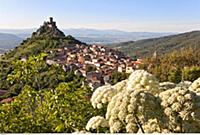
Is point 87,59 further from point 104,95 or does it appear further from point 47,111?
point 104,95

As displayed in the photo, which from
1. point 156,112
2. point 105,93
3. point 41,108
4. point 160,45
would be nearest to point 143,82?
point 105,93

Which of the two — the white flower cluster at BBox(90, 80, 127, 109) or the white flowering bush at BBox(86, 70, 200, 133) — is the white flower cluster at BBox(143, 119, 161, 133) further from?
the white flower cluster at BBox(90, 80, 127, 109)

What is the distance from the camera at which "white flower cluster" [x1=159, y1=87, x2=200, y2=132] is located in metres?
1.80

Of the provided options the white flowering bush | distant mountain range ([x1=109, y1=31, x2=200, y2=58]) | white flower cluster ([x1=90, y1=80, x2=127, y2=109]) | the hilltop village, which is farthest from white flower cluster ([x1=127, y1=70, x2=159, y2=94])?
distant mountain range ([x1=109, y1=31, x2=200, y2=58])

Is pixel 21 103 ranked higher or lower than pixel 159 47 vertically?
higher

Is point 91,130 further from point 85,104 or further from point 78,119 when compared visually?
point 85,104

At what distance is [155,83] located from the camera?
2.25 metres

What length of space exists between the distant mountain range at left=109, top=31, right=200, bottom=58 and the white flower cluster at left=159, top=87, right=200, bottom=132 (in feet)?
212

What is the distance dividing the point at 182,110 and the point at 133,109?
21 cm

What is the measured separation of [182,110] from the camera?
181 cm

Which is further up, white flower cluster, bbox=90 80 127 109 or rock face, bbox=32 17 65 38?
white flower cluster, bbox=90 80 127 109

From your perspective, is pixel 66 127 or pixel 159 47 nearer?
pixel 66 127

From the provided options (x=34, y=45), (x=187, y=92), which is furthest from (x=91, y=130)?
(x=34, y=45)

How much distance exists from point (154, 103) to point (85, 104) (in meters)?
1.32
